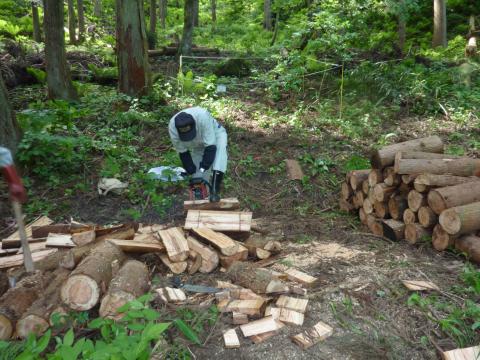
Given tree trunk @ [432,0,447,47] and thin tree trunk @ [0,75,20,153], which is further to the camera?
tree trunk @ [432,0,447,47]

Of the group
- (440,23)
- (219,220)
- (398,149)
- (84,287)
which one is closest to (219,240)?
(219,220)

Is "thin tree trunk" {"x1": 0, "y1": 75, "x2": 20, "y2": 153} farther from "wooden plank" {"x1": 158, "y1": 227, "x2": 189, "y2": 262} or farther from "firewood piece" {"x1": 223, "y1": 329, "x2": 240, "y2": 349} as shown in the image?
"firewood piece" {"x1": 223, "y1": 329, "x2": 240, "y2": 349}

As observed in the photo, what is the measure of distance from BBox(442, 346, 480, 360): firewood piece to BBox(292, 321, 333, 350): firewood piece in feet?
2.72

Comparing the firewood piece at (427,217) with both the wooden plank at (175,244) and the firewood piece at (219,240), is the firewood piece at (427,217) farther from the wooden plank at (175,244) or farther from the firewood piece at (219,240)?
the wooden plank at (175,244)

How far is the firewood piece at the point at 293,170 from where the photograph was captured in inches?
282

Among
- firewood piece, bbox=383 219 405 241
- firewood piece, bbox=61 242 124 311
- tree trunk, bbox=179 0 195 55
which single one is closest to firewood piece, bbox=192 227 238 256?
firewood piece, bbox=61 242 124 311

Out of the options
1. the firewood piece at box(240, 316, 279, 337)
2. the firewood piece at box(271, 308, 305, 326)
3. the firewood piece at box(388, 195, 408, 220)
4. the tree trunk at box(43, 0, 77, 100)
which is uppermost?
the tree trunk at box(43, 0, 77, 100)

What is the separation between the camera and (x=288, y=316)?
3.24m

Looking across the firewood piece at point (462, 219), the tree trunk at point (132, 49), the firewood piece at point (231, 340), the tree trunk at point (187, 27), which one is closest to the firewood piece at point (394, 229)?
the firewood piece at point (462, 219)

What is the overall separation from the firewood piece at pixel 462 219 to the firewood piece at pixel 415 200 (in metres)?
0.42

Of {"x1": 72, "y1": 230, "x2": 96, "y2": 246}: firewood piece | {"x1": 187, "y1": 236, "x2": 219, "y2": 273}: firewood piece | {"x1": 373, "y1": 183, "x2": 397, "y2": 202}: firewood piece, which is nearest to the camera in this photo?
{"x1": 187, "y1": 236, "x2": 219, "y2": 273}: firewood piece

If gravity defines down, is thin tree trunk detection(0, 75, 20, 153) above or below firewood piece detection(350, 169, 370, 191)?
above

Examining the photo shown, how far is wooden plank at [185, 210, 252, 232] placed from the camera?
4629 millimetres

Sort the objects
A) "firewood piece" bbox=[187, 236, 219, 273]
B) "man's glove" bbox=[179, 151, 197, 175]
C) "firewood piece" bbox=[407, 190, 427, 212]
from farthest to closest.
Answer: "man's glove" bbox=[179, 151, 197, 175]
"firewood piece" bbox=[407, 190, 427, 212]
"firewood piece" bbox=[187, 236, 219, 273]
